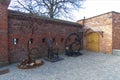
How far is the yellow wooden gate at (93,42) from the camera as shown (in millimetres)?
11625

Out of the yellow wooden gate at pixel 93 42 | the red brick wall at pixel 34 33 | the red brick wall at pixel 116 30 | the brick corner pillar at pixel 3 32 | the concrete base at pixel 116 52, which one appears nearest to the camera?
the brick corner pillar at pixel 3 32

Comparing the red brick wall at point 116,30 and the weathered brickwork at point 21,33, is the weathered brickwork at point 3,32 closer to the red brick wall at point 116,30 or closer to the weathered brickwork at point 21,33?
the weathered brickwork at point 21,33

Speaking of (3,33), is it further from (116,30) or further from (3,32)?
(116,30)

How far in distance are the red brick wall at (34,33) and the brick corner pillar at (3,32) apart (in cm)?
39

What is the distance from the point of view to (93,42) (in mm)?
12102

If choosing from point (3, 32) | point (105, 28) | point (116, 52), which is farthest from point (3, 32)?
point (116, 52)

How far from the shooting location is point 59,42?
35.4 ft

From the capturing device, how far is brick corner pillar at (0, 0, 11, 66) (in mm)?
7152

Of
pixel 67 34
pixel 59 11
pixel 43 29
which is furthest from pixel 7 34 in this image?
pixel 59 11

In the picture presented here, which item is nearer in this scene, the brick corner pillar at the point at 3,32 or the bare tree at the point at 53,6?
the brick corner pillar at the point at 3,32

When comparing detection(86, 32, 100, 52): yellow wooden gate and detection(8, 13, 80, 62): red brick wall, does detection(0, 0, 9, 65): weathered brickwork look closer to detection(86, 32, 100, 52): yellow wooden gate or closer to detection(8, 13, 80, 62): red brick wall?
detection(8, 13, 80, 62): red brick wall

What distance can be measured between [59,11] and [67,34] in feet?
24.7

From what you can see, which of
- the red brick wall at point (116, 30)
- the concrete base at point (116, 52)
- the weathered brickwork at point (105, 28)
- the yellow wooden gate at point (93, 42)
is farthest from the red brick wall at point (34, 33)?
the concrete base at point (116, 52)

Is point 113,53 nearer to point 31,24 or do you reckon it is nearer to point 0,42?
point 31,24
